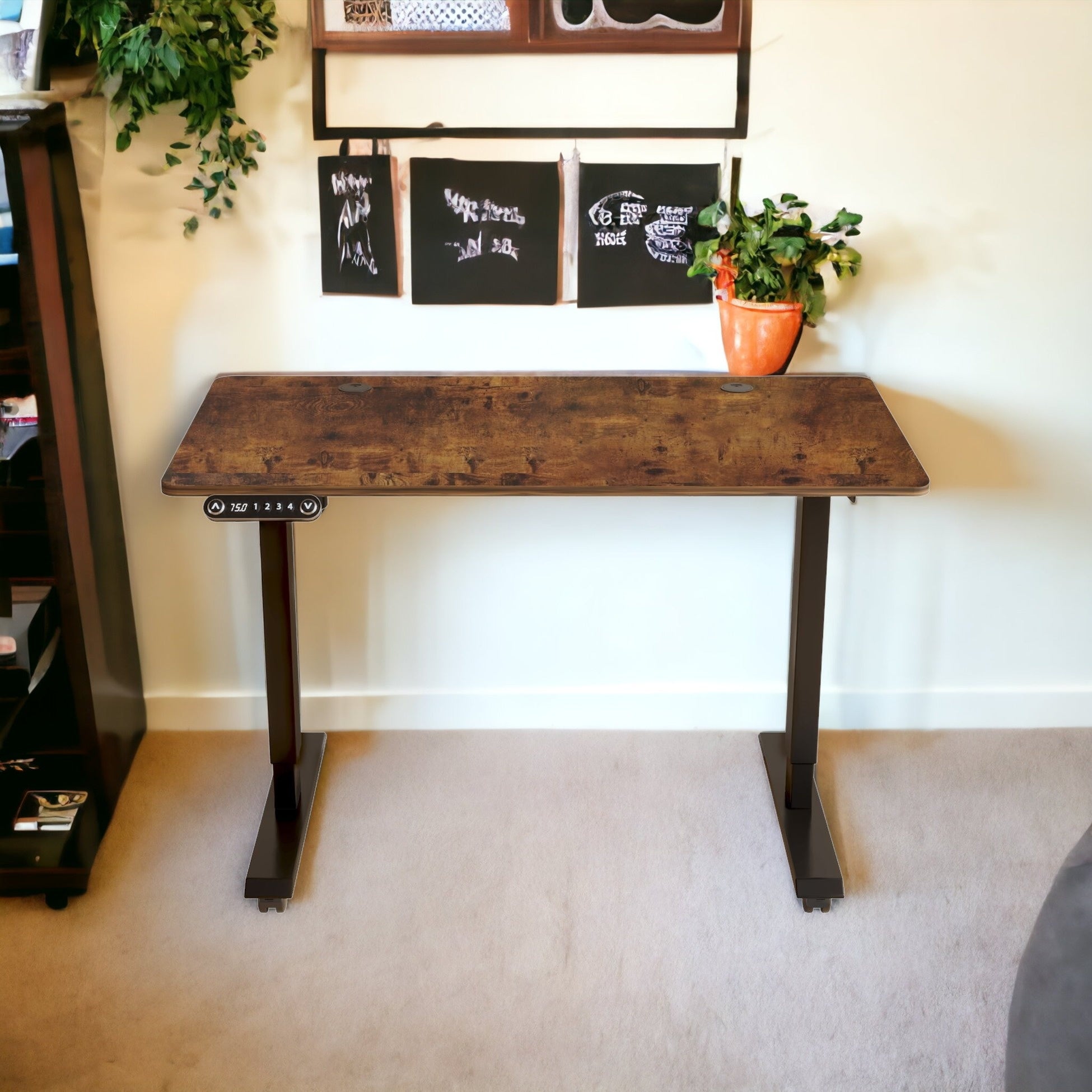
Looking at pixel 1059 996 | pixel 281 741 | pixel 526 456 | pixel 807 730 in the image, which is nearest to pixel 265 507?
pixel 526 456

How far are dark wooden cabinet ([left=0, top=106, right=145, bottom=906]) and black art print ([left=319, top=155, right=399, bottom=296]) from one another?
0.48 metres

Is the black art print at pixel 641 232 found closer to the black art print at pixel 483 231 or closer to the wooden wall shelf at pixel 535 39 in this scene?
the black art print at pixel 483 231

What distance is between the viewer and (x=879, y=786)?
8.48ft

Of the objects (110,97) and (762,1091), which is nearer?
(762,1091)

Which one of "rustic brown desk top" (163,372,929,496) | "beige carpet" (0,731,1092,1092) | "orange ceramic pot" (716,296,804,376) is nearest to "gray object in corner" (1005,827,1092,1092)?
"beige carpet" (0,731,1092,1092)

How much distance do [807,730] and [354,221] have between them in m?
1.41

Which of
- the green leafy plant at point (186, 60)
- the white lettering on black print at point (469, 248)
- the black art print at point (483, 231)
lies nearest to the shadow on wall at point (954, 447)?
the black art print at point (483, 231)

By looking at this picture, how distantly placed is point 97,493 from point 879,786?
183cm

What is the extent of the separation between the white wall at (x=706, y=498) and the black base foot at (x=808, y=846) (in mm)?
239

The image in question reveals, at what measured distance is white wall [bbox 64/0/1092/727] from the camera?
2.23 m

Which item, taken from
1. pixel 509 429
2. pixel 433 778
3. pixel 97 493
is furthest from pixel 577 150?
pixel 433 778

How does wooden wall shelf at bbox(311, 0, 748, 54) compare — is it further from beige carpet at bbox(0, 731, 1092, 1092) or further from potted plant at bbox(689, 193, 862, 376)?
beige carpet at bbox(0, 731, 1092, 1092)

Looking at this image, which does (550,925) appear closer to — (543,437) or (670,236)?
(543,437)

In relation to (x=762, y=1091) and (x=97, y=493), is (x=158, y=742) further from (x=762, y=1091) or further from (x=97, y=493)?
(x=762, y=1091)
